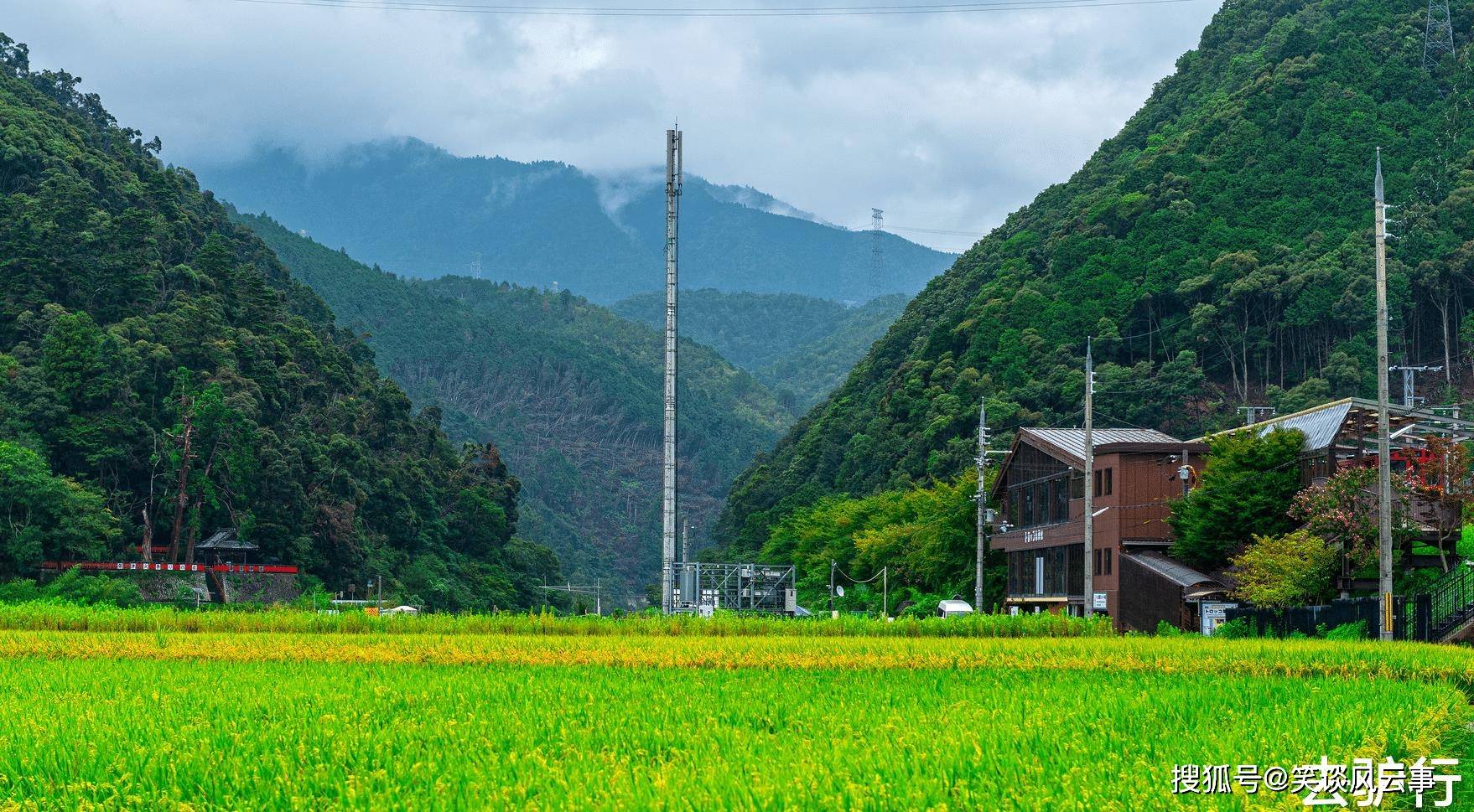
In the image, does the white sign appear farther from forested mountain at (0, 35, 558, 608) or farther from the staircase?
forested mountain at (0, 35, 558, 608)

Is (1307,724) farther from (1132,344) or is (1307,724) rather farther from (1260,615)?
(1132,344)

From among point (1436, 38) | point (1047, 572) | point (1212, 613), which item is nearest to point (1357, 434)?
point (1212, 613)

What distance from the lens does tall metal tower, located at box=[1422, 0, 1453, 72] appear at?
4102 inches

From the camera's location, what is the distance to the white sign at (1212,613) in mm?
41719

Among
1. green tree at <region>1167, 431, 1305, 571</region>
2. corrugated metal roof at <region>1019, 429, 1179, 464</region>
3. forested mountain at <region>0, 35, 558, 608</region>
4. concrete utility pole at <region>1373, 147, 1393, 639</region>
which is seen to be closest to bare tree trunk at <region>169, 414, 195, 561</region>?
forested mountain at <region>0, 35, 558, 608</region>

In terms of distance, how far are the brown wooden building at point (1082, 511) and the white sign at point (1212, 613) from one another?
98cm

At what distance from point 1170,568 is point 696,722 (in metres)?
36.1

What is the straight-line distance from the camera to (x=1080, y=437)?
5734 centimetres

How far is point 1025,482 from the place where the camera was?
61.3 m

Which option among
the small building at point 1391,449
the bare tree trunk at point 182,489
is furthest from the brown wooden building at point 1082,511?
the bare tree trunk at point 182,489

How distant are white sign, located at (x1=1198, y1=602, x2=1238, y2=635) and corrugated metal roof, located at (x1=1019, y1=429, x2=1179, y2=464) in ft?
35.7

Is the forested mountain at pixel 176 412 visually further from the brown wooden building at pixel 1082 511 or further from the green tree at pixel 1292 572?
the green tree at pixel 1292 572

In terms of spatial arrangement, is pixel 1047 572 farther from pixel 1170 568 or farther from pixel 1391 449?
pixel 1391 449

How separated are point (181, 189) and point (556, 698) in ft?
394
